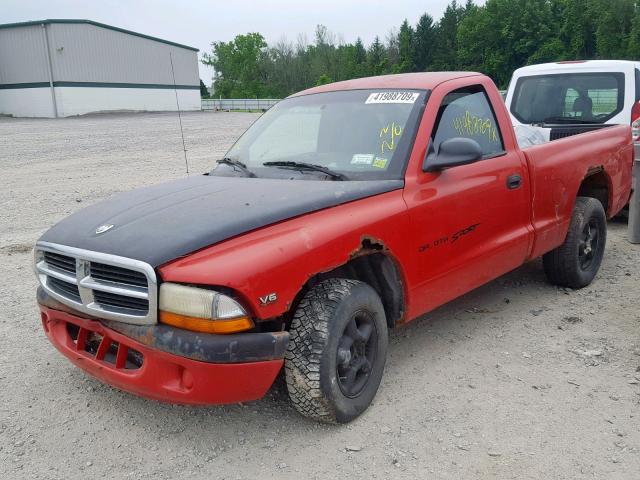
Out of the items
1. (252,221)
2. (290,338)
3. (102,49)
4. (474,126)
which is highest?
(102,49)

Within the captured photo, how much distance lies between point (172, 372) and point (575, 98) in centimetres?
625

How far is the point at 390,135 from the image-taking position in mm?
3824

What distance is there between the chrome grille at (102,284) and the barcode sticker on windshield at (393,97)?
2006mm

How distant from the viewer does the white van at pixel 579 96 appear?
7.16 meters

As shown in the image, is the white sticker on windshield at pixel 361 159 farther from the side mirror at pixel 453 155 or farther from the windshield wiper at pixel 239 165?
the windshield wiper at pixel 239 165

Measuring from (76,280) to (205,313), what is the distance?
2.64ft

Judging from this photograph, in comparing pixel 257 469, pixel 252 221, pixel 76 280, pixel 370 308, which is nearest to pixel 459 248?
pixel 370 308

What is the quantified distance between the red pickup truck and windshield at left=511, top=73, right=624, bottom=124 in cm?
279

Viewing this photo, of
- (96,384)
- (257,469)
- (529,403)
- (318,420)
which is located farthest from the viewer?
(96,384)

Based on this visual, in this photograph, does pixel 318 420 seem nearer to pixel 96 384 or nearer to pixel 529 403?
pixel 529 403

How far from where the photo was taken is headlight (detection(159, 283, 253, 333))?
270 cm

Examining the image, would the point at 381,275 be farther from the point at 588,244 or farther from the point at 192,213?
the point at 588,244

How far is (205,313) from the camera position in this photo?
271 centimetres

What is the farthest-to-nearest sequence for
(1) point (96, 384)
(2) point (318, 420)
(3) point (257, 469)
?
(1) point (96, 384)
(2) point (318, 420)
(3) point (257, 469)
